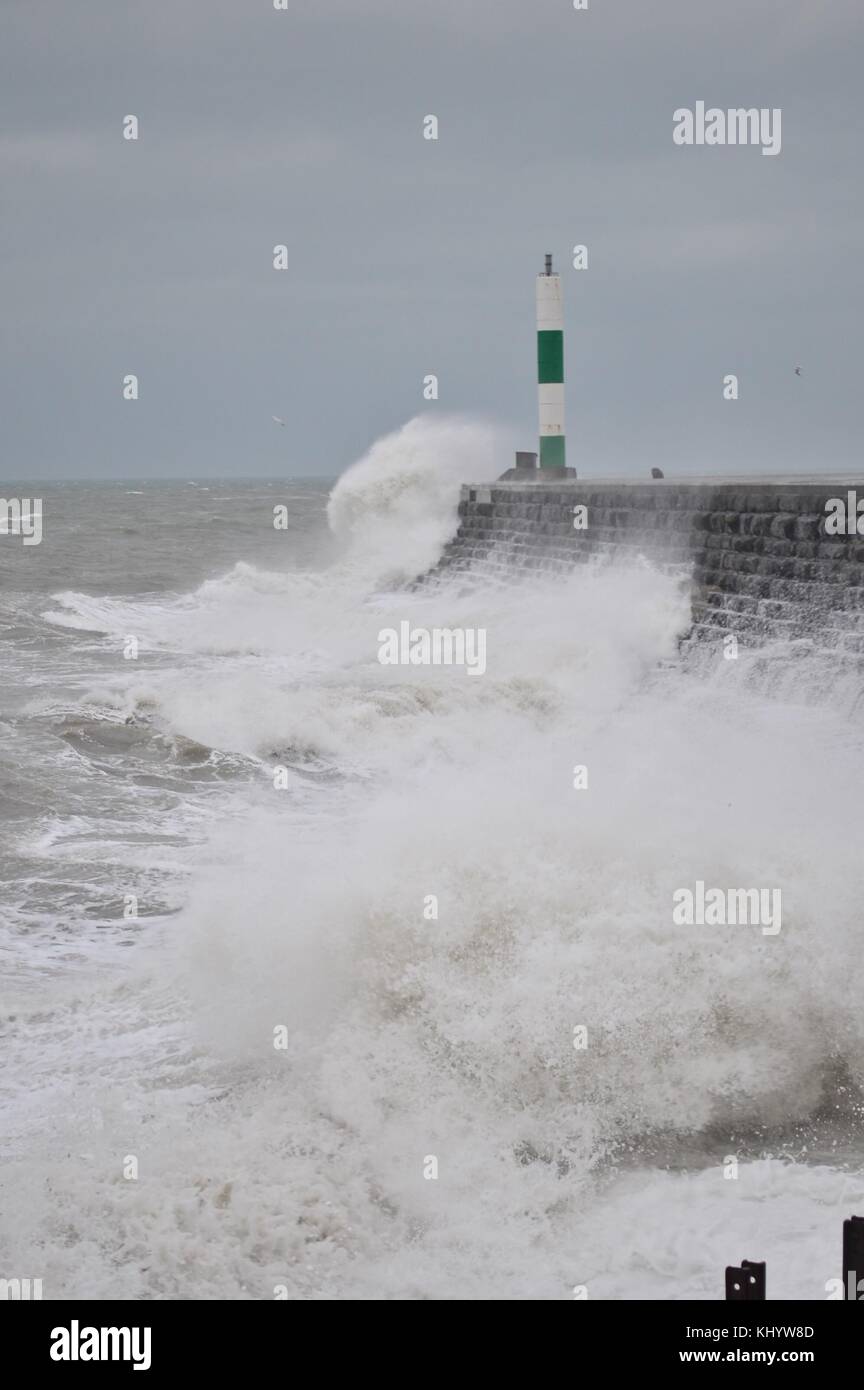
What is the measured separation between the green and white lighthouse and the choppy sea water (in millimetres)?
13153

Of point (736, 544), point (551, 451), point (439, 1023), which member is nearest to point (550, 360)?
point (551, 451)

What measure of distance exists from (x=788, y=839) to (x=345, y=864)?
204cm

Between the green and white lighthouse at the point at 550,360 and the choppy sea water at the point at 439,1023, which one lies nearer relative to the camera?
the choppy sea water at the point at 439,1023

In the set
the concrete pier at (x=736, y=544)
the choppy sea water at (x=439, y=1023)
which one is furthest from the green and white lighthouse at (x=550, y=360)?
the choppy sea water at (x=439, y=1023)

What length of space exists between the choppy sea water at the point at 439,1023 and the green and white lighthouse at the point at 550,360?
13153 mm

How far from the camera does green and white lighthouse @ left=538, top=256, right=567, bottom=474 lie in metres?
23.2

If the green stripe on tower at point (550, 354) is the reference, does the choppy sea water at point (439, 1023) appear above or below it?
below

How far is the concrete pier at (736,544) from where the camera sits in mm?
11602

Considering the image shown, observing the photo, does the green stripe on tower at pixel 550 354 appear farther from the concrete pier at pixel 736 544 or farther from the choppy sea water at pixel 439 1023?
the choppy sea water at pixel 439 1023

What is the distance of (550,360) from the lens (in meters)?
23.2

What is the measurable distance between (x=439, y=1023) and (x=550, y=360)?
62.1 feet

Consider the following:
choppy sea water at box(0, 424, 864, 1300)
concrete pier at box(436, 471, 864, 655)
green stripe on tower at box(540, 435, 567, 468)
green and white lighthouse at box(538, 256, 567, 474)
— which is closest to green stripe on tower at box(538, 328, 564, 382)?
green and white lighthouse at box(538, 256, 567, 474)

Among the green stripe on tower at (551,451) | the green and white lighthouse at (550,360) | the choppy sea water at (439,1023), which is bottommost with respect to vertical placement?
the choppy sea water at (439,1023)

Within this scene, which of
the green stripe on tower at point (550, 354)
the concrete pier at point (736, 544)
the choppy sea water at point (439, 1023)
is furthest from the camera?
the green stripe on tower at point (550, 354)
